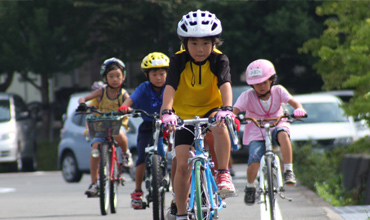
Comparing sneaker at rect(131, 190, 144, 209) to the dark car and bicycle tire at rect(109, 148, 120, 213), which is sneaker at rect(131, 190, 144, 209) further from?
the dark car

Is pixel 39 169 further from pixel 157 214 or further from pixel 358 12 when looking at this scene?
pixel 157 214

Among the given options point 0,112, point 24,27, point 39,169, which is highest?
point 24,27

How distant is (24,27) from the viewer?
83.9ft

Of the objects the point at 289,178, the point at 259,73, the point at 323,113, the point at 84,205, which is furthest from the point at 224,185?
the point at 323,113

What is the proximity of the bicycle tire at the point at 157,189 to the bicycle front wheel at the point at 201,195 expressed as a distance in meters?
1.36

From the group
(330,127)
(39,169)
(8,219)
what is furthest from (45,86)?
(8,219)

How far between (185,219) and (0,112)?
45.1 feet

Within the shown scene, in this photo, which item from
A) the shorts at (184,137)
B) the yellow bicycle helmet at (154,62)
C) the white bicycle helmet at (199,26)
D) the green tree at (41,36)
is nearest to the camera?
the white bicycle helmet at (199,26)

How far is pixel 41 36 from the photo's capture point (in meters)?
25.0

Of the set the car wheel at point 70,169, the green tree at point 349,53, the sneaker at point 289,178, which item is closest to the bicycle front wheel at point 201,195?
the sneaker at point 289,178

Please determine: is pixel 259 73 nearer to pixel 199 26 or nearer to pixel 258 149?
pixel 258 149

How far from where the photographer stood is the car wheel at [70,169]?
16.9 metres

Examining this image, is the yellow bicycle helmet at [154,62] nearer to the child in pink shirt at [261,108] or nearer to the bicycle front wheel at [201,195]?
the child in pink shirt at [261,108]

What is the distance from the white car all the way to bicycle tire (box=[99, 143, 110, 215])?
7.04m
